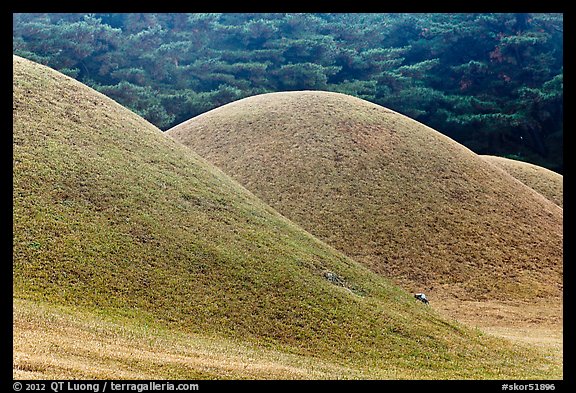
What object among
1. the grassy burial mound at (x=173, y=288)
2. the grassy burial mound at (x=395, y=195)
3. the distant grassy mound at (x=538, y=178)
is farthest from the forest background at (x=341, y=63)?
the grassy burial mound at (x=173, y=288)

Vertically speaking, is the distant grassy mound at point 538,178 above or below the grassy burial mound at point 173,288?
below

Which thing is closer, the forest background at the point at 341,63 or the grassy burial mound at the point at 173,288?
the grassy burial mound at the point at 173,288

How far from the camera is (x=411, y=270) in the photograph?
33250 mm

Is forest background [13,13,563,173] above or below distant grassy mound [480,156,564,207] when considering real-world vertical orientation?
above

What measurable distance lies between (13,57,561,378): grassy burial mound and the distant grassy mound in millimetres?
31706

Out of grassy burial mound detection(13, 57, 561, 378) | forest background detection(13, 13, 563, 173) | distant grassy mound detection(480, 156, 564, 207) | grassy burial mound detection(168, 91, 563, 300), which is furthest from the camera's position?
forest background detection(13, 13, 563, 173)

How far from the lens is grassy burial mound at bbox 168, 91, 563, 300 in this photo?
34.0 meters

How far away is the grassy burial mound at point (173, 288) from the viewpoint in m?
15.4

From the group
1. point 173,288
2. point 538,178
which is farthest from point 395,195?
point 538,178

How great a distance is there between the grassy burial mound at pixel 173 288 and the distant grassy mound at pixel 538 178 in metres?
31.7

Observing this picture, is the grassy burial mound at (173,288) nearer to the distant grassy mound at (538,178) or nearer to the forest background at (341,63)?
the distant grassy mound at (538,178)

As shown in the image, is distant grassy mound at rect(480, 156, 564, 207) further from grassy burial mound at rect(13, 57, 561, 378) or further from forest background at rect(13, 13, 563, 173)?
grassy burial mound at rect(13, 57, 561, 378)

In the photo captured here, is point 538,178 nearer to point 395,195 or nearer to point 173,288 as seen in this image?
point 395,195

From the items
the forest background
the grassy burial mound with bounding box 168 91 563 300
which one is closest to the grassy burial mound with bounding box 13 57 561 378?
the grassy burial mound with bounding box 168 91 563 300
